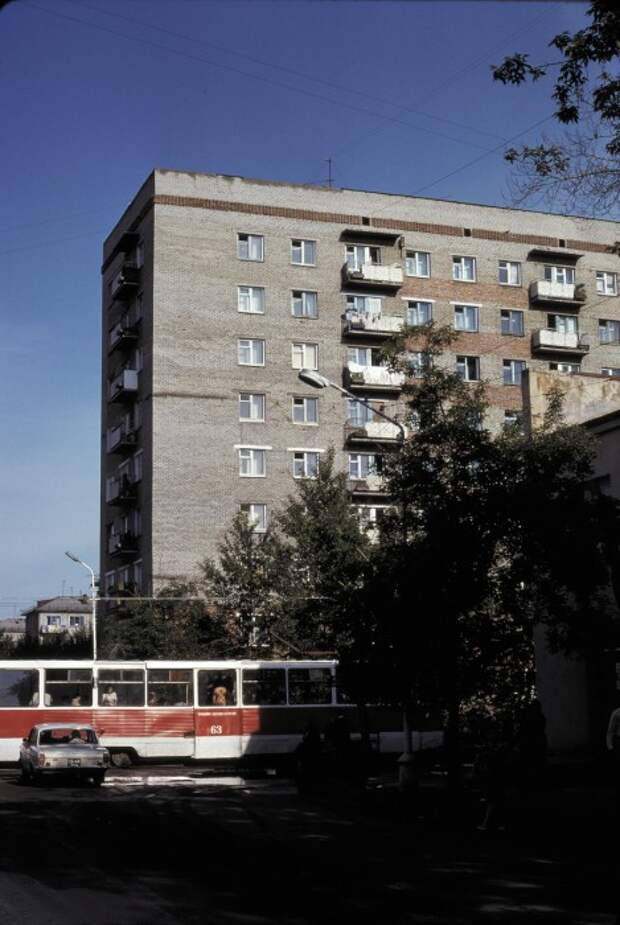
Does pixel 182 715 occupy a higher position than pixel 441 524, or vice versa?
pixel 441 524

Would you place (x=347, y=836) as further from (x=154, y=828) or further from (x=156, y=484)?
(x=156, y=484)

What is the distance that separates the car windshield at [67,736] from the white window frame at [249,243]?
110ft

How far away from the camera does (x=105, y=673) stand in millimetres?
32344

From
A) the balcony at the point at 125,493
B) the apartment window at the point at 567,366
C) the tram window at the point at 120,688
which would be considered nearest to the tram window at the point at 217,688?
the tram window at the point at 120,688

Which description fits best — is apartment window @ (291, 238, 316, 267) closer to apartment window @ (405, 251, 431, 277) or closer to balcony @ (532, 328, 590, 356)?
apartment window @ (405, 251, 431, 277)

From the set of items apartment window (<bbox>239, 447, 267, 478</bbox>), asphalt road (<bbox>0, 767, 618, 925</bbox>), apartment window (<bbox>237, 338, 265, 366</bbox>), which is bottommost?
asphalt road (<bbox>0, 767, 618, 925</bbox>)

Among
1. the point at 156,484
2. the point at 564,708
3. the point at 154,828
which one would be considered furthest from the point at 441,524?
the point at 156,484

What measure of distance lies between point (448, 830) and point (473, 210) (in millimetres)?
49121

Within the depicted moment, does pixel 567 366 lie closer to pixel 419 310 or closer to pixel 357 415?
pixel 419 310

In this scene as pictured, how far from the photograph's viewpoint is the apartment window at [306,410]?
2272 inches

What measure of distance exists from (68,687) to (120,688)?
1369 millimetres

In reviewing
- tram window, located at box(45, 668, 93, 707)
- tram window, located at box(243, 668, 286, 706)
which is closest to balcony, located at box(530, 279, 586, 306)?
tram window, located at box(243, 668, 286, 706)

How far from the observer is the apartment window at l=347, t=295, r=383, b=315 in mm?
59094

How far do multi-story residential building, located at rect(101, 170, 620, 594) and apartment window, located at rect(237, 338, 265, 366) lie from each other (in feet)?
0.22
